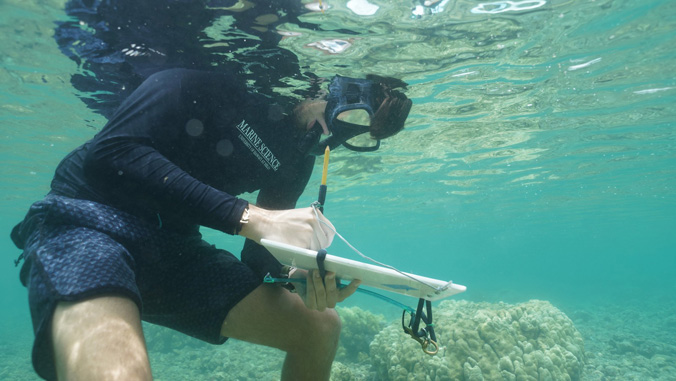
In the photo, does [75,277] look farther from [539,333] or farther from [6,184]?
[6,184]

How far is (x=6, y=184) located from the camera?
20375mm

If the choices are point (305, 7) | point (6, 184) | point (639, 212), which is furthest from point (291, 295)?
point (639, 212)

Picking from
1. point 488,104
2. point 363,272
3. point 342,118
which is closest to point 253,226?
point 363,272

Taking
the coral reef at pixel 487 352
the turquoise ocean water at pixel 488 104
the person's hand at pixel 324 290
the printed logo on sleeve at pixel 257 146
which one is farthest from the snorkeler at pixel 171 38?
the coral reef at pixel 487 352

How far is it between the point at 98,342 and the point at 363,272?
4.95 feet

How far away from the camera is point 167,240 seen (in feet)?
8.93

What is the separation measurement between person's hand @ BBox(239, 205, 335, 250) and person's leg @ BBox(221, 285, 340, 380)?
82cm

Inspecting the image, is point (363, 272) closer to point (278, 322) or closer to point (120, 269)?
point (278, 322)

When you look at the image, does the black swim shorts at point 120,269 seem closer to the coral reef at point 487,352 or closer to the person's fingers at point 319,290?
the person's fingers at point 319,290

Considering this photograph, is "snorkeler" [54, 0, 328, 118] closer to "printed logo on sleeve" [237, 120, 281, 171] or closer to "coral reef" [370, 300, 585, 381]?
"printed logo on sleeve" [237, 120, 281, 171]

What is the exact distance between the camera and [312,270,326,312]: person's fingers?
2.40 meters

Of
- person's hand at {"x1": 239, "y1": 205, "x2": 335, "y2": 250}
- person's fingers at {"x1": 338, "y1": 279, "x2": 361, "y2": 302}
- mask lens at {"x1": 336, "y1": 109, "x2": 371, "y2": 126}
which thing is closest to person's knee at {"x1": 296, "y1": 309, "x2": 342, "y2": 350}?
person's fingers at {"x1": 338, "y1": 279, "x2": 361, "y2": 302}

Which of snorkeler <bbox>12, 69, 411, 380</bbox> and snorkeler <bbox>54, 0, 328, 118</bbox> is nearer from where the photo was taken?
snorkeler <bbox>12, 69, 411, 380</bbox>

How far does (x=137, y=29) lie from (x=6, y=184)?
862 inches
